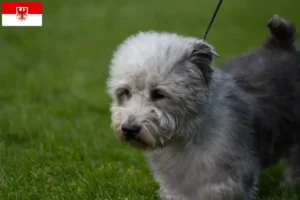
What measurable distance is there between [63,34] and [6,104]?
483cm

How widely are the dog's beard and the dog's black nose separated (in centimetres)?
2

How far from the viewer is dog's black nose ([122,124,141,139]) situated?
3900mm

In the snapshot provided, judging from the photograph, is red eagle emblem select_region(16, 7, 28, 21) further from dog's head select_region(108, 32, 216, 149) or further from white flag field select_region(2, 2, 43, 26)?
dog's head select_region(108, 32, 216, 149)

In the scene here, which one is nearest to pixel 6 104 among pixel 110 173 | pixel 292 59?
pixel 110 173

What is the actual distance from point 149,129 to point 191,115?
1.18 ft

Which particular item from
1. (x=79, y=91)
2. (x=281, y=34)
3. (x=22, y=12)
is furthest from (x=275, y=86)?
(x=22, y=12)

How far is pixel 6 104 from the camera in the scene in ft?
25.7

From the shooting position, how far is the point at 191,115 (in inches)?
163

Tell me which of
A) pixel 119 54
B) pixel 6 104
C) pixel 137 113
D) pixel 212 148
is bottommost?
pixel 6 104

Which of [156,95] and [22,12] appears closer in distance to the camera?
[156,95]

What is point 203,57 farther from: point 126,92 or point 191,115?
Result: point 126,92

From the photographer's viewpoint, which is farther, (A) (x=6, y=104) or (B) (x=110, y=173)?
(A) (x=6, y=104)

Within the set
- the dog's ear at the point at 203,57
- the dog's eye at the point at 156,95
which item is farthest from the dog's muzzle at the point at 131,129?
the dog's ear at the point at 203,57

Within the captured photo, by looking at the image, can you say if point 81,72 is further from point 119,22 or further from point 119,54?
point 119,54
